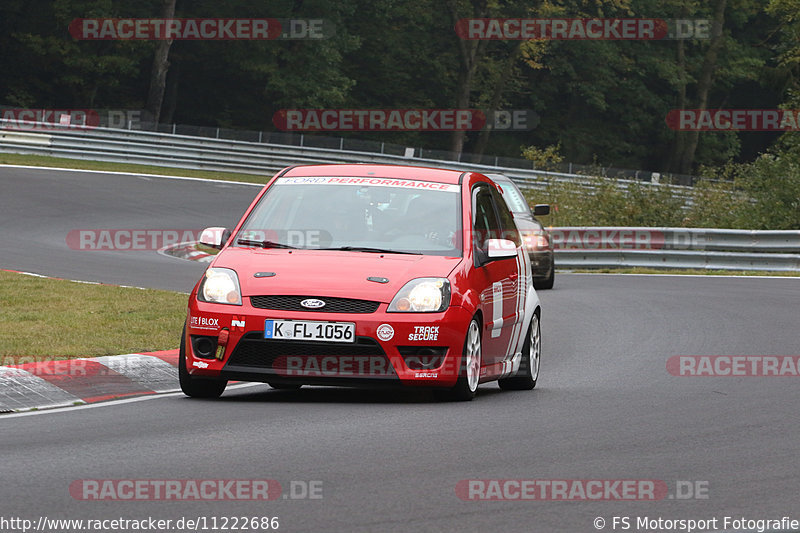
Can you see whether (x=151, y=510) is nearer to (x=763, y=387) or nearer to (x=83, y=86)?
(x=763, y=387)

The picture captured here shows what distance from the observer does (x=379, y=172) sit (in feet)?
33.9

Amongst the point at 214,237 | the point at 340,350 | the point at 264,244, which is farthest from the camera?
the point at 214,237

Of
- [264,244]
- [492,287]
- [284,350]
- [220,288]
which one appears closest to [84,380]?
[220,288]

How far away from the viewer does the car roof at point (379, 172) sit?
1028 cm

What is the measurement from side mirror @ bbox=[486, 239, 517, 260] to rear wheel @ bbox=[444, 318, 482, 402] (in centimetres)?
59

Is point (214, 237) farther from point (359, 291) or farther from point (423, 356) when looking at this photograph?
point (423, 356)

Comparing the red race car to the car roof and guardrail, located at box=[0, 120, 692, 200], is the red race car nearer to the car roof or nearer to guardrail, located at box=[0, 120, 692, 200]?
the car roof

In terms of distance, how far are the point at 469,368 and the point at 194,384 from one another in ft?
5.91

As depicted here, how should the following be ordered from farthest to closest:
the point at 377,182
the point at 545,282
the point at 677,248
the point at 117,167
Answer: the point at 117,167
the point at 677,248
the point at 545,282
the point at 377,182

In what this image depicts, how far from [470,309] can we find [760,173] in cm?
2111

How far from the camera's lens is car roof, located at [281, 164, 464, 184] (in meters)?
10.3

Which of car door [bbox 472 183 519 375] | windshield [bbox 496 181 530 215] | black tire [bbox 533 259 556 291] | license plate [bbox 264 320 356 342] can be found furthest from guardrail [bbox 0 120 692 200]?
license plate [bbox 264 320 356 342]

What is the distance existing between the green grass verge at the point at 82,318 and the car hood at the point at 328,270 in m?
1.86

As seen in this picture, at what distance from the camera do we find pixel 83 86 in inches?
2413
